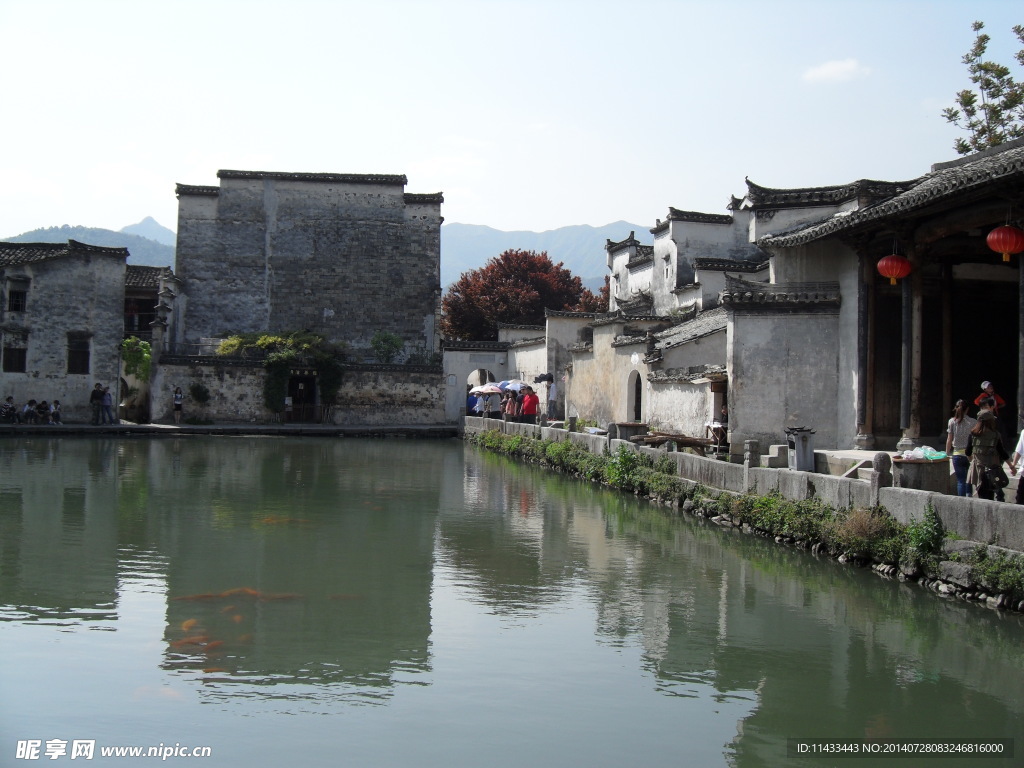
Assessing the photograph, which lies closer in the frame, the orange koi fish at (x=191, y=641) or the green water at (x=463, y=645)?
the green water at (x=463, y=645)

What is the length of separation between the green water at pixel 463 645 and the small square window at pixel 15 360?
1658 centimetres

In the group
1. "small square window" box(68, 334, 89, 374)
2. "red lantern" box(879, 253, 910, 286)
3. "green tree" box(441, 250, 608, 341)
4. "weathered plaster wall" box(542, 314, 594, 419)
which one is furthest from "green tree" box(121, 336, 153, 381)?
"red lantern" box(879, 253, 910, 286)

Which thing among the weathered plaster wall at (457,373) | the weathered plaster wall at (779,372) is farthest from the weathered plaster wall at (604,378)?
the weathered plaster wall at (457,373)

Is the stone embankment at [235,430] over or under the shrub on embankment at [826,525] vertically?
over

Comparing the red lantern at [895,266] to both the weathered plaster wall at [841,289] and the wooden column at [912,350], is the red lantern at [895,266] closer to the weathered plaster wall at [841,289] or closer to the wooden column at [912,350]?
the wooden column at [912,350]

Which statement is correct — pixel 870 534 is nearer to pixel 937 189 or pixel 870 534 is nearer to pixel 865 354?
pixel 937 189

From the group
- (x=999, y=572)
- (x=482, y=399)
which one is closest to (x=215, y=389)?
(x=482, y=399)

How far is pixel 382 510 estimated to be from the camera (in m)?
14.0

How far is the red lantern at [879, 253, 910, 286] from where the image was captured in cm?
1286

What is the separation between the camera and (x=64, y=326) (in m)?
28.5

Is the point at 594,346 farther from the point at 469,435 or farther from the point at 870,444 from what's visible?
the point at 870,444

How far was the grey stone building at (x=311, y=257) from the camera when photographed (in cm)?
3516

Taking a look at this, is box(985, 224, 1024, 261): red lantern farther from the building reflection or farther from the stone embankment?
the stone embankment

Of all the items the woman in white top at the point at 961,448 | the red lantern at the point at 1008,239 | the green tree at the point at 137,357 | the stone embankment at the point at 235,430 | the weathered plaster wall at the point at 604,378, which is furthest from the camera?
the green tree at the point at 137,357
